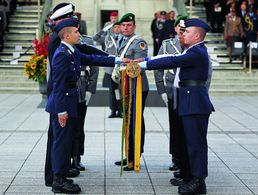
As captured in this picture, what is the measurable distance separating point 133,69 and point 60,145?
116cm

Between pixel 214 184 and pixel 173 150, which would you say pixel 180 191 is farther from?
pixel 173 150

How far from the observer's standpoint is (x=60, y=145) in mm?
7273

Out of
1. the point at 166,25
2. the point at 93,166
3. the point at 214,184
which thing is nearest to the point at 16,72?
the point at 166,25

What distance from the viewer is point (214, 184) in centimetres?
772

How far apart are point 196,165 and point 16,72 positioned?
43.5 ft

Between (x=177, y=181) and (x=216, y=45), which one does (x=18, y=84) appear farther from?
(x=177, y=181)

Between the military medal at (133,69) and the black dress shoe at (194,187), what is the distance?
1.34 meters

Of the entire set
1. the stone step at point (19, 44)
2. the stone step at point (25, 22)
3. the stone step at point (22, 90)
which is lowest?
the stone step at point (22, 90)

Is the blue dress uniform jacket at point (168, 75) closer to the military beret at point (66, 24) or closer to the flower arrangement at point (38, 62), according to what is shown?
the military beret at point (66, 24)

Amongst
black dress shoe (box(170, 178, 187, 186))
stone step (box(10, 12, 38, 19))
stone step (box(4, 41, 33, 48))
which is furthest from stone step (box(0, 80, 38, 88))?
black dress shoe (box(170, 178, 187, 186))

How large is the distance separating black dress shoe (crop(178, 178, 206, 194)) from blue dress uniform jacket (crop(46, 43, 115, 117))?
1.43 metres

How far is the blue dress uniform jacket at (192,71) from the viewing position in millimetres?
7168

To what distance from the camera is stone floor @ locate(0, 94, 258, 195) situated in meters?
7.60

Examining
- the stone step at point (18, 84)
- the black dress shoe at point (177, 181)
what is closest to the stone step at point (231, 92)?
the stone step at point (18, 84)
